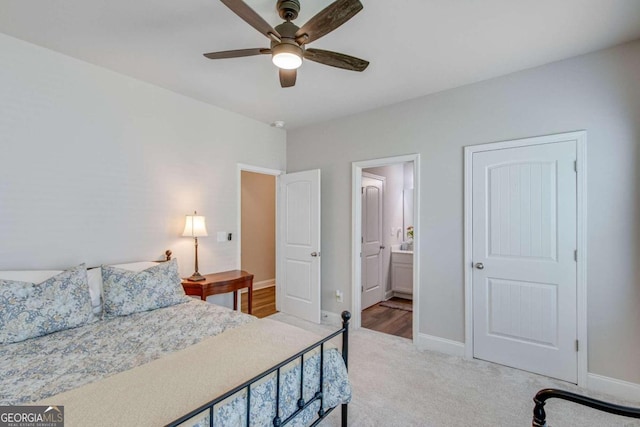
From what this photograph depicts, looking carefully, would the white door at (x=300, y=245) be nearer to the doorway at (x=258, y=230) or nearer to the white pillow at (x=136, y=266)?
the doorway at (x=258, y=230)

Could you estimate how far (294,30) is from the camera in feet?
6.02

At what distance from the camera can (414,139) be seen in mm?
3420

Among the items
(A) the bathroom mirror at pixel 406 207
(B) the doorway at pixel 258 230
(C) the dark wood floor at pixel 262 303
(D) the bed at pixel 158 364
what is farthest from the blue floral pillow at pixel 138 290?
(A) the bathroom mirror at pixel 406 207

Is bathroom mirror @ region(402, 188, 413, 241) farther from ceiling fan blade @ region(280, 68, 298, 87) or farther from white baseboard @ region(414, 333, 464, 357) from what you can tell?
ceiling fan blade @ region(280, 68, 298, 87)

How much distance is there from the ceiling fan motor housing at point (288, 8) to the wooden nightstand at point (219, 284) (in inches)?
98.4

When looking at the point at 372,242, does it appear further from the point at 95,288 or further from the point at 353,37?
the point at 95,288


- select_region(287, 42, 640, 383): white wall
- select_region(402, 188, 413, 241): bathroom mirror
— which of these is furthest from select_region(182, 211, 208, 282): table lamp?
select_region(402, 188, 413, 241): bathroom mirror

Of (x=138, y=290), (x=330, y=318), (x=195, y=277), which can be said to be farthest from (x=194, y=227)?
(x=330, y=318)

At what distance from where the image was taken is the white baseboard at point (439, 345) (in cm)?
308

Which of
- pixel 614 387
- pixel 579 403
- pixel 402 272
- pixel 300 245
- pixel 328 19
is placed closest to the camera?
pixel 579 403

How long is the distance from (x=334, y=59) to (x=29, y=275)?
2.63 meters

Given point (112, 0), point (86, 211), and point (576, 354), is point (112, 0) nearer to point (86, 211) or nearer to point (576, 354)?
point (86, 211)

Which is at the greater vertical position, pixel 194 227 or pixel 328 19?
pixel 328 19

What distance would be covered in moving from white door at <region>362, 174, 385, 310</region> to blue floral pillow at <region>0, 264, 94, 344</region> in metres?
3.37
